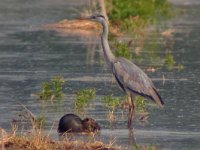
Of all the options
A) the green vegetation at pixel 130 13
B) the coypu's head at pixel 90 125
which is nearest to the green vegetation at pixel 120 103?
the coypu's head at pixel 90 125

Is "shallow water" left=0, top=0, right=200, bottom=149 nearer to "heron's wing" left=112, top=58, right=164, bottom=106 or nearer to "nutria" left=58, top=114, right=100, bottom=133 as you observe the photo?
"nutria" left=58, top=114, right=100, bottom=133

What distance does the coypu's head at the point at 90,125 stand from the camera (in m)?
12.3

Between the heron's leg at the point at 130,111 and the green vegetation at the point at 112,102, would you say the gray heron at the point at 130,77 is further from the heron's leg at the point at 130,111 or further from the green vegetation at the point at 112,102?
the green vegetation at the point at 112,102

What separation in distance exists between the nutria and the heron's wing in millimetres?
1020

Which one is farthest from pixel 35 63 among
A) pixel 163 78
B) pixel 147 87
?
pixel 147 87

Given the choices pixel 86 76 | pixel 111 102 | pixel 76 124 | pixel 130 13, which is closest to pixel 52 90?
pixel 111 102

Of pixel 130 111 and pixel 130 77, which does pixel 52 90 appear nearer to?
pixel 130 111

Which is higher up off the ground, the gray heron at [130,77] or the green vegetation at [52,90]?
the gray heron at [130,77]

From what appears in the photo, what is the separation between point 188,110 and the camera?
14.0 metres

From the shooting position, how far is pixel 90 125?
485 inches

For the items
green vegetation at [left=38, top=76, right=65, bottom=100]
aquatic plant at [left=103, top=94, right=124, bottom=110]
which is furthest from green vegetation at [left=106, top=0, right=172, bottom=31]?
aquatic plant at [left=103, top=94, right=124, bottom=110]

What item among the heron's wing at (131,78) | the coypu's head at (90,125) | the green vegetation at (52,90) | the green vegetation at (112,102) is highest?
the heron's wing at (131,78)

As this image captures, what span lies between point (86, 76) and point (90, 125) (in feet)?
16.4

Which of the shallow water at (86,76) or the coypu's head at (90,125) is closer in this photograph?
the coypu's head at (90,125)
